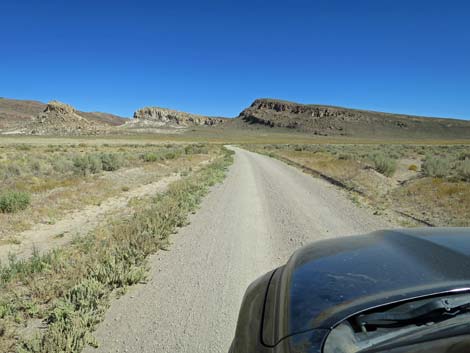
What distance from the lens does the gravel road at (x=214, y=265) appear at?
9.98 feet

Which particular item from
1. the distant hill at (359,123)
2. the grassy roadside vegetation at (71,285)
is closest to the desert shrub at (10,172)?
the grassy roadside vegetation at (71,285)

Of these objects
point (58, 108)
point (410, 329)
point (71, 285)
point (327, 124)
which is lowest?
point (71, 285)

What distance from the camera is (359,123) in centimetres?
16462

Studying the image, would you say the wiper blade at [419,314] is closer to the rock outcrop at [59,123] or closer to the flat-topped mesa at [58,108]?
the rock outcrop at [59,123]

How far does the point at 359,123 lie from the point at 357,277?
180413mm

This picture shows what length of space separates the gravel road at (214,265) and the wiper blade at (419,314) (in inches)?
74.1

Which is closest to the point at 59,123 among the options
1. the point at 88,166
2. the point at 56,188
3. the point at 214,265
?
the point at 88,166

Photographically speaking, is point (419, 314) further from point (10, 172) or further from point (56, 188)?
point (10, 172)

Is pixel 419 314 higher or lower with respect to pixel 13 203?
higher

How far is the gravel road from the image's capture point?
120 inches

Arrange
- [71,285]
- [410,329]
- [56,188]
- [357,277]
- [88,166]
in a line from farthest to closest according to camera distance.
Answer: [88,166] < [56,188] < [71,285] < [357,277] < [410,329]

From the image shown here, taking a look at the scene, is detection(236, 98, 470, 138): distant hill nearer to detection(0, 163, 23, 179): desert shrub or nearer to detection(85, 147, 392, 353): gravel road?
detection(0, 163, 23, 179): desert shrub

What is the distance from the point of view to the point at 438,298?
1485 mm

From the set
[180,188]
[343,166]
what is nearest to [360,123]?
[343,166]
